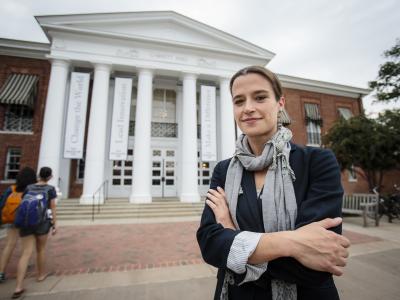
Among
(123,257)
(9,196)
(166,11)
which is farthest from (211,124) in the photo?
(9,196)

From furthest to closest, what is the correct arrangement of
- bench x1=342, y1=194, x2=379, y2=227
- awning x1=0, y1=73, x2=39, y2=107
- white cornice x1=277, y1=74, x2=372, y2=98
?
white cornice x1=277, y1=74, x2=372, y2=98 → awning x1=0, y1=73, x2=39, y2=107 → bench x1=342, y1=194, x2=379, y2=227

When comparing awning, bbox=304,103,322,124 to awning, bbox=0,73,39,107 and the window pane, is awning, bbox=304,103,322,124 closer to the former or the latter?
the window pane

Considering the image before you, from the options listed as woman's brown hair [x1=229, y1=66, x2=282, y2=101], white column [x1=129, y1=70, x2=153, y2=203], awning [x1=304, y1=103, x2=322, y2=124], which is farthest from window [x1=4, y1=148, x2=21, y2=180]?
awning [x1=304, y1=103, x2=322, y2=124]

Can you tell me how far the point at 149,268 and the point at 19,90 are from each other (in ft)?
47.3

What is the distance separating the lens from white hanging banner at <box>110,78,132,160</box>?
1158cm

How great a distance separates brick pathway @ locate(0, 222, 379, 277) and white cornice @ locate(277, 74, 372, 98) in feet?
48.4

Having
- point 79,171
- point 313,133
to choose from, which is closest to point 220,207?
point 79,171

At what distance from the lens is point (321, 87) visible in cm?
1947

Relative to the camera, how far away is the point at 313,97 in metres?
19.4

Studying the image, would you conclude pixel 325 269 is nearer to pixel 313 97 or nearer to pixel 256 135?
pixel 256 135

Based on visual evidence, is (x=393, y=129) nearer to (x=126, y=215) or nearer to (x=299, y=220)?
(x=299, y=220)

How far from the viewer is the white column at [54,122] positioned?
36.5 ft

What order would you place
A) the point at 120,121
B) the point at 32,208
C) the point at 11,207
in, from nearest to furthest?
the point at 32,208 → the point at 11,207 → the point at 120,121

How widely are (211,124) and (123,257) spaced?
9330mm
